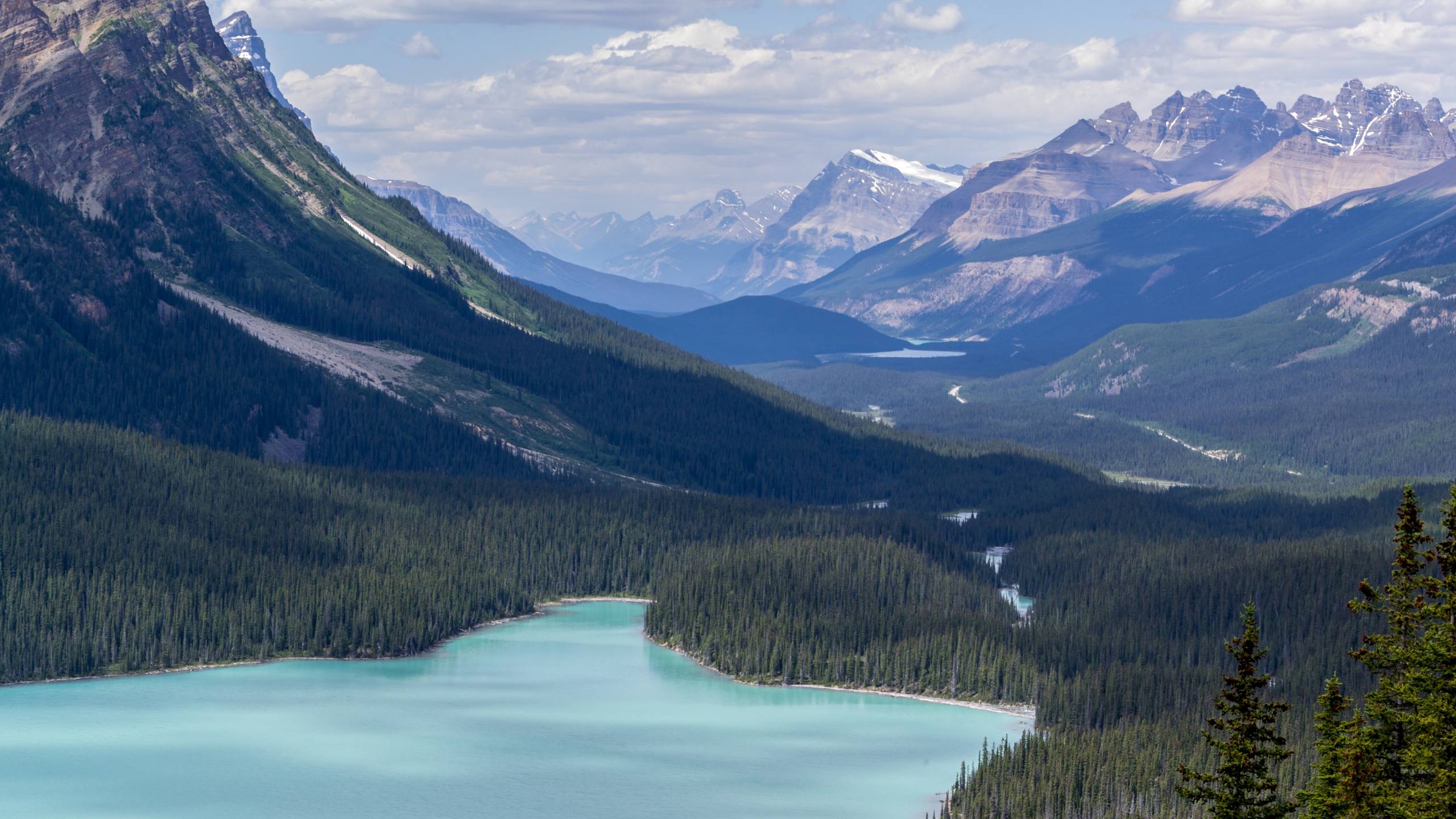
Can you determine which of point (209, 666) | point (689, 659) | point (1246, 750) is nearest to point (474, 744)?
point (209, 666)

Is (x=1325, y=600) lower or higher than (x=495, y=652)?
higher

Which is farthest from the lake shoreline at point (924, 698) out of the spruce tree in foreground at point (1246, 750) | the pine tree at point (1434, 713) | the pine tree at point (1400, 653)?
the pine tree at point (1434, 713)

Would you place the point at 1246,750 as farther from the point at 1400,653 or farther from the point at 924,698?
the point at 924,698

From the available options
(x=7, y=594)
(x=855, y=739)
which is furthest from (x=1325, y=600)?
(x=7, y=594)

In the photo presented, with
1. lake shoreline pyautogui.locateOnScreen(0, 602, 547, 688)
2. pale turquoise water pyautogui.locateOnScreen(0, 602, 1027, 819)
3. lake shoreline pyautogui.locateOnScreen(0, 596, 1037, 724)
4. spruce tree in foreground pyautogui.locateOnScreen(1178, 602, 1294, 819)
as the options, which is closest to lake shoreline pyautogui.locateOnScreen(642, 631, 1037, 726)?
lake shoreline pyautogui.locateOnScreen(0, 596, 1037, 724)

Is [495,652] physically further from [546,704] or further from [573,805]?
[573,805]

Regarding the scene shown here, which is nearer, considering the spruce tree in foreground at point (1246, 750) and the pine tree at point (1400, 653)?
the spruce tree in foreground at point (1246, 750)

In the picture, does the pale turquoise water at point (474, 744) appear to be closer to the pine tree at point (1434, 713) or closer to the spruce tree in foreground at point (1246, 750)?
the spruce tree in foreground at point (1246, 750)

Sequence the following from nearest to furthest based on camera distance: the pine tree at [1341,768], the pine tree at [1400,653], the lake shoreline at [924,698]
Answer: the pine tree at [1341,768], the pine tree at [1400,653], the lake shoreline at [924,698]
